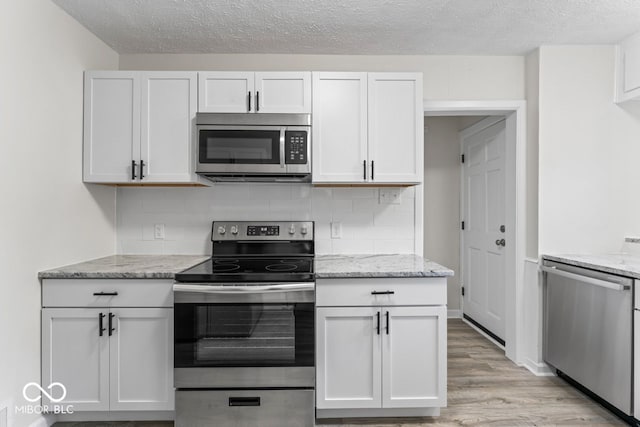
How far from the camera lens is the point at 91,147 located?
2506 mm

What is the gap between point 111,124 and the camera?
2520 mm

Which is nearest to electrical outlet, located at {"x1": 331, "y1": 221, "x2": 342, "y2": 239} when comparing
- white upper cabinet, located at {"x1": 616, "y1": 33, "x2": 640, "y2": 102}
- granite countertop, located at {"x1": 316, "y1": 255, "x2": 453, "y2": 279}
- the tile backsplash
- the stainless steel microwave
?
the tile backsplash

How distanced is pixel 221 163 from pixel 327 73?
35.7 inches

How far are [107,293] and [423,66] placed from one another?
→ 8.64 ft

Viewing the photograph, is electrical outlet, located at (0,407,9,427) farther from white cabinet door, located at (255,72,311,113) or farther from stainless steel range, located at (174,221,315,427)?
white cabinet door, located at (255,72,311,113)

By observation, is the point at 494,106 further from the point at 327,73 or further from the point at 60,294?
the point at 60,294

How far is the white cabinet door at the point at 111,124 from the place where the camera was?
2.50m

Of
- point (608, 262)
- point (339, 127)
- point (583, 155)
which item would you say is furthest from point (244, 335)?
point (583, 155)

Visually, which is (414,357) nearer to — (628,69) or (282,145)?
(282,145)

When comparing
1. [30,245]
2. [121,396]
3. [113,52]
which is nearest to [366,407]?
[121,396]

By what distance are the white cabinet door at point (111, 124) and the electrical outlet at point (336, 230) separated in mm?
1435

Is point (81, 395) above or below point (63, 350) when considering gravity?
below

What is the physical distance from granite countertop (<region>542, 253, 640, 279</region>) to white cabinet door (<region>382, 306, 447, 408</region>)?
38.9 inches

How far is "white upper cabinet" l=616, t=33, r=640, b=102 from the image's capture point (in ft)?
8.52
